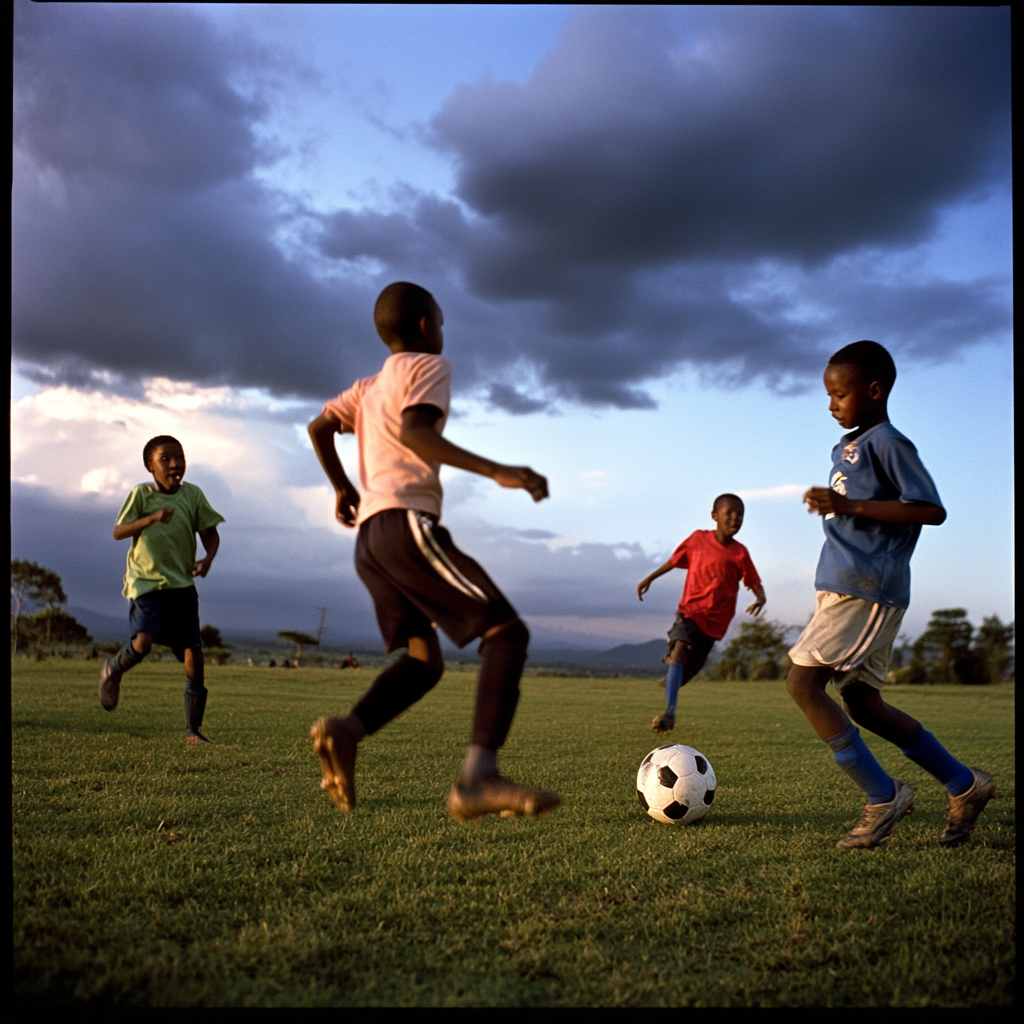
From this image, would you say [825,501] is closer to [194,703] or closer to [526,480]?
[526,480]

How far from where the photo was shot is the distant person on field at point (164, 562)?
6.75 metres

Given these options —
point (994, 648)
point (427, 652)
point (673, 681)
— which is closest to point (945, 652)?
point (994, 648)

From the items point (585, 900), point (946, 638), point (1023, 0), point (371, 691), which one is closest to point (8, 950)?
point (371, 691)

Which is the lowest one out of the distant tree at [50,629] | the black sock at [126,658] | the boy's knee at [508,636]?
the distant tree at [50,629]

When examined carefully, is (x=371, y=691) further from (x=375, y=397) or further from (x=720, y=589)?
(x=720, y=589)

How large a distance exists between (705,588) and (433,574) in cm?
666

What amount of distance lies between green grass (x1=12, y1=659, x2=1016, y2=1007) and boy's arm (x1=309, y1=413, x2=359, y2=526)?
149 cm

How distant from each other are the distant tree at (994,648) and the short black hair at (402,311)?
34673mm

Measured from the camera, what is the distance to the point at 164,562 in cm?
698

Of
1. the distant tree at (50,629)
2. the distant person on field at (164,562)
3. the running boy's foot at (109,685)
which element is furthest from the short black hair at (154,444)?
the distant tree at (50,629)

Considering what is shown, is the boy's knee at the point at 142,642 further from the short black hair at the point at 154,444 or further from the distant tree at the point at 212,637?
the distant tree at the point at 212,637

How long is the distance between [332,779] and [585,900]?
4.40ft

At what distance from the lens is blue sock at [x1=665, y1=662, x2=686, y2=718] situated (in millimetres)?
8930

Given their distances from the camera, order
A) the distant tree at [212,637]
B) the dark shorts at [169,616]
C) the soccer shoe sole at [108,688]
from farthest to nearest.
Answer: the distant tree at [212,637] < the dark shorts at [169,616] < the soccer shoe sole at [108,688]
